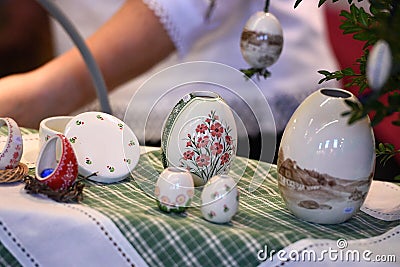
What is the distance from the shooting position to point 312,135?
2.40 feet

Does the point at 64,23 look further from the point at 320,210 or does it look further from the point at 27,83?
the point at 320,210

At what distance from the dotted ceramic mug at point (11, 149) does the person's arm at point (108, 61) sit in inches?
26.5

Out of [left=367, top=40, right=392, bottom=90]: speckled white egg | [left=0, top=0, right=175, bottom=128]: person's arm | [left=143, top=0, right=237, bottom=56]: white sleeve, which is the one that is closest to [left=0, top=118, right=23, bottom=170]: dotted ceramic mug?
[left=367, top=40, right=392, bottom=90]: speckled white egg

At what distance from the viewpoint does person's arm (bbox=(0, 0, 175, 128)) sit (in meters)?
1.51

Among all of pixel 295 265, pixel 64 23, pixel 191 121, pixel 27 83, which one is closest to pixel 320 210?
pixel 295 265

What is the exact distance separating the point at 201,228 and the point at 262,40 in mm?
425

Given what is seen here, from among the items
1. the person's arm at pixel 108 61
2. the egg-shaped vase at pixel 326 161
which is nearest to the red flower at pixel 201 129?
the egg-shaped vase at pixel 326 161

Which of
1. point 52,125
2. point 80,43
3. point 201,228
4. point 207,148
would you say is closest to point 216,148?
point 207,148

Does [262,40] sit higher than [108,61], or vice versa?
[262,40]

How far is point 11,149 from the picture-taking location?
0.80 meters

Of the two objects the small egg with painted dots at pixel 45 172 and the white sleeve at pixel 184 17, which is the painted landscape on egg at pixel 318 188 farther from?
the white sleeve at pixel 184 17

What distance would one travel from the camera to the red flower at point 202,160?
2.64 ft

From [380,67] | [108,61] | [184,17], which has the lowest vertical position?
[108,61]

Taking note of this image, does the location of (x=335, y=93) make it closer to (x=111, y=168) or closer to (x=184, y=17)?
(x=111, y=168)
